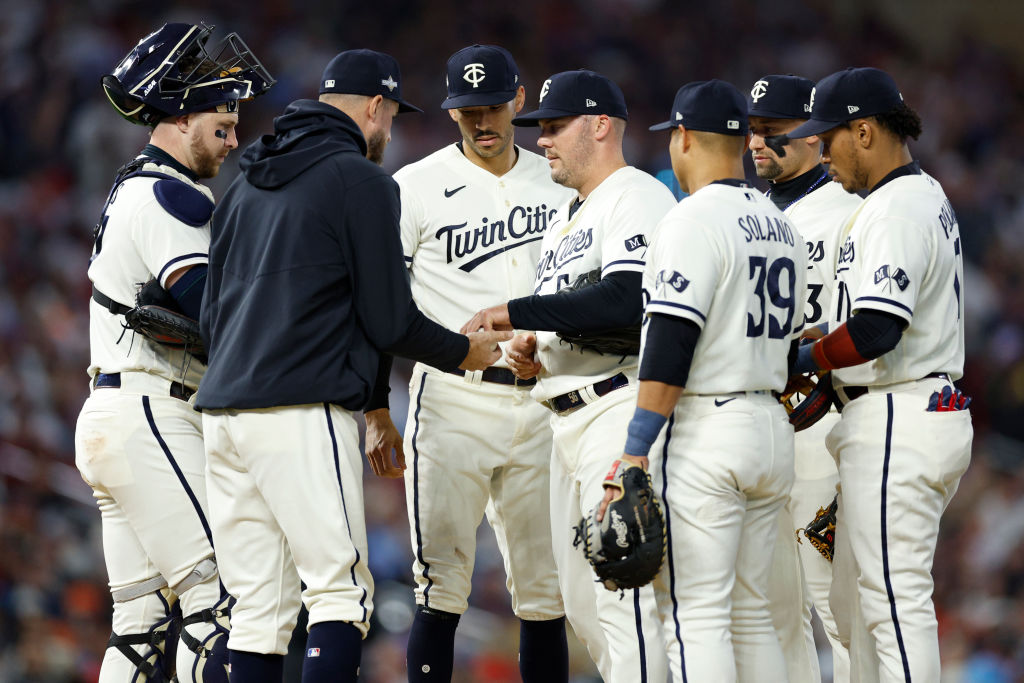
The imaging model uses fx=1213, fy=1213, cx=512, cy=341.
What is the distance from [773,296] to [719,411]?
1.22 feet

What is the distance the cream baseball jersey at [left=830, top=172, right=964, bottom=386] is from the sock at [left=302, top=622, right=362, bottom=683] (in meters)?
1.74

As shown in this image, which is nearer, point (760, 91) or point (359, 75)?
point (359, 75)

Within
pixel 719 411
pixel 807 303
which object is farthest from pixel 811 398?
pixel 719 411

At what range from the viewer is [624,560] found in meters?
3.30

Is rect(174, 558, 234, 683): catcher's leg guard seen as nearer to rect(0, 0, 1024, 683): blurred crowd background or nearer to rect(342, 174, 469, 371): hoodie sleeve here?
rect(342, 174, 469, 371): hoodie sleeve

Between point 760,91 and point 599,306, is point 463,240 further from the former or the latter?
point 760,91

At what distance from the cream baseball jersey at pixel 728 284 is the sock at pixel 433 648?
4.98ft

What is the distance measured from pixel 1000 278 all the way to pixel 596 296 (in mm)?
6877

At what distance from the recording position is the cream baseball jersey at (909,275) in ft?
11.9

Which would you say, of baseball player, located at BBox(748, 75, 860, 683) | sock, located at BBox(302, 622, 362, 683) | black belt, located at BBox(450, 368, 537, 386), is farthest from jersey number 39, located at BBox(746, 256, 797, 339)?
sock, located at BBox(302, 622, 362, 683)

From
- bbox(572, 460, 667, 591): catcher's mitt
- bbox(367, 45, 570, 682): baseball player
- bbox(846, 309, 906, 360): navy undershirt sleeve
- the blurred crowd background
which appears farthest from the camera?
the blurred crowd background

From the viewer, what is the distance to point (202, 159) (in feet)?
13.3

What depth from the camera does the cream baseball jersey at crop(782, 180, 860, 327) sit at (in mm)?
4418

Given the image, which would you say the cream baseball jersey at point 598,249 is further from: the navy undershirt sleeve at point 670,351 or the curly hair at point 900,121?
the curly hair at point 900,121
